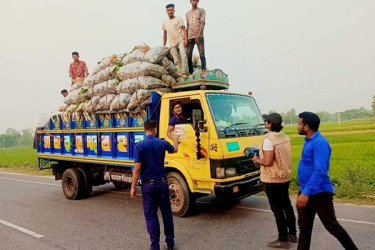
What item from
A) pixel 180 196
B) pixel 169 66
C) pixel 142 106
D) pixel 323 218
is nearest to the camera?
pixel 323 218

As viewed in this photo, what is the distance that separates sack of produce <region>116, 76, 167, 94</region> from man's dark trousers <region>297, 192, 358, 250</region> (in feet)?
12.9

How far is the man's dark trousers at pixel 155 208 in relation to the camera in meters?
3.99

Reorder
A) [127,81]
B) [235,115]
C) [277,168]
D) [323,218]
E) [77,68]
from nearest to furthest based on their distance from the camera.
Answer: [323,218] < [277,168] < [235,115] < [127,81] < [77,68]

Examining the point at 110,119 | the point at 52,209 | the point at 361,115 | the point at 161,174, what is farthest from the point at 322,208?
the point at 361,115

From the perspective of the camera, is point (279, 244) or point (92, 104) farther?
point (92, 104)

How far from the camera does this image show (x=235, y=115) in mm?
5762

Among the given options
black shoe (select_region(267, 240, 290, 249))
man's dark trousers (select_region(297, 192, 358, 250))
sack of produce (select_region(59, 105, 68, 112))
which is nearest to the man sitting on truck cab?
black shoe (select_region(267, 240, 290, 249))

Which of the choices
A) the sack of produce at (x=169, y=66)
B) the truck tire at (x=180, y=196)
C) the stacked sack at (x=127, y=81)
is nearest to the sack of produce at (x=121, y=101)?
the stacked sack at (x=127, y=81)

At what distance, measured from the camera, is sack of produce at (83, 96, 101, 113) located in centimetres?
721

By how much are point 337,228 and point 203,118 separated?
9.44ft

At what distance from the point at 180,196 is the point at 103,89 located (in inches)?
130

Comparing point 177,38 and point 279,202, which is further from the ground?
point 177,38

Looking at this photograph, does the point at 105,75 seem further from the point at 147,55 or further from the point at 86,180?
the point at 86,180

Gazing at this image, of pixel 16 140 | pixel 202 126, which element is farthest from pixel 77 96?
pixel 16 140
